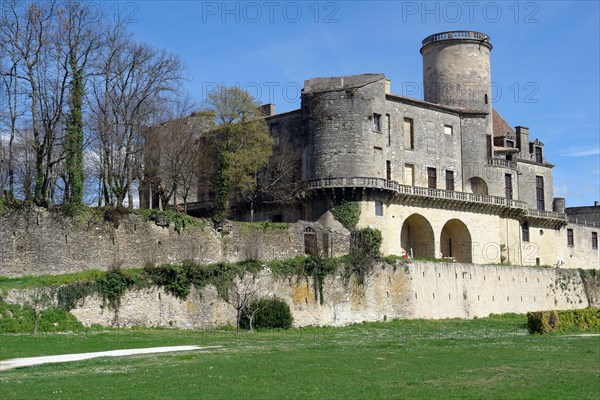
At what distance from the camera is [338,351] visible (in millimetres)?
29719

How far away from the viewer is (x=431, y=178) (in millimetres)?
61250

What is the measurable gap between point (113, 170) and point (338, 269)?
45.3 ft

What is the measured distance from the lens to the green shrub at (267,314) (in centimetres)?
4288

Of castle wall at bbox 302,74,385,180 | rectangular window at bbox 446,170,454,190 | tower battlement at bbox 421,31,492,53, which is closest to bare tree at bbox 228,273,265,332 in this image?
castle wall at bbox 302,74,385,180

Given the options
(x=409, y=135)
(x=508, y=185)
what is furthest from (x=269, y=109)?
(x=508, y=185)

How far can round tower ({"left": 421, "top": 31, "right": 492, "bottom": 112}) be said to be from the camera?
215 feet

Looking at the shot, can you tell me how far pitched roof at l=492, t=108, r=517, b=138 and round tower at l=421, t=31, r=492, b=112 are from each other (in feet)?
17.3

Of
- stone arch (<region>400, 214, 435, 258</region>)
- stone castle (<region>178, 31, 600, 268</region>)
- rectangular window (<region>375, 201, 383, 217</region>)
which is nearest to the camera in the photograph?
stone castle (<region>178, 31, 600, 268</region>)

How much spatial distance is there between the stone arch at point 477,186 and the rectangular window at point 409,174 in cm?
595

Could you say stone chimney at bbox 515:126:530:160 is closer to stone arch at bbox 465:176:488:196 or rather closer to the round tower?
the round tower

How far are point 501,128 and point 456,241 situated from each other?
41.9 feet

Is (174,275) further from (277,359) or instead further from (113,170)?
→ (277,359)

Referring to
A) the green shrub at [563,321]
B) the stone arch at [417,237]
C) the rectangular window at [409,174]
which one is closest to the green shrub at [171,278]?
the green shrub at [563,321]

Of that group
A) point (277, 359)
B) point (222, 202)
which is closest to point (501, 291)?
point (222, 202)
